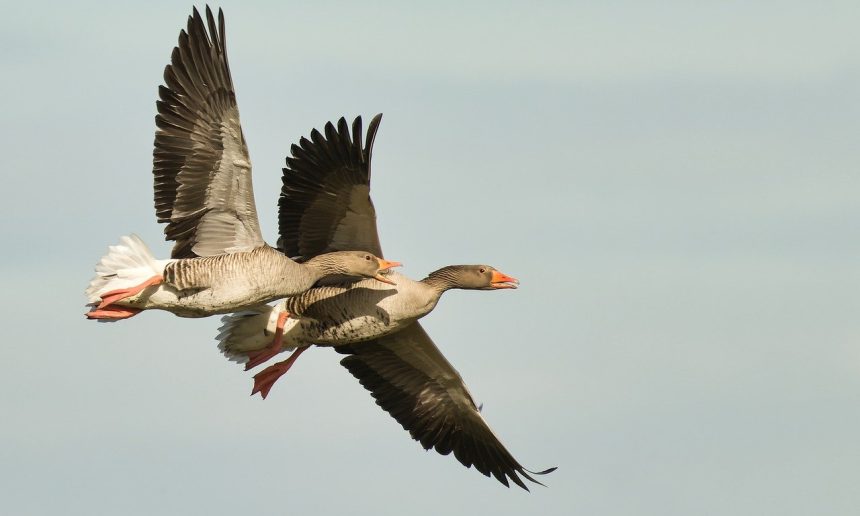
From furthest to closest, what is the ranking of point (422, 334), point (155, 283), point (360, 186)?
point (422, 334)
point (360, 186)
point (155, 283)

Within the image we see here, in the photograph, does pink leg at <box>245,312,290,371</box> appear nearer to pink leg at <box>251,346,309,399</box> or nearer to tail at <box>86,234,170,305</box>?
pink leg at <box>251,346,309,399</box>

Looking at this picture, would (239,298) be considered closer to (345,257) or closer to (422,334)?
(345,257)

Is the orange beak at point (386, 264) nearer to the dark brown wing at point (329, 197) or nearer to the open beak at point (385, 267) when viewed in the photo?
the open beak at point (385, 267)

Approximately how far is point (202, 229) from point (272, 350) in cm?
209

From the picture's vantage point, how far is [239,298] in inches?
772

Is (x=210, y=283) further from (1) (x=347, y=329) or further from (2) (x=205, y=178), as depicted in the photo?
(1) (x=347, y=329)

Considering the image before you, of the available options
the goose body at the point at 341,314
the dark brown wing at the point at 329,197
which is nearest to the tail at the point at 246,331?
the goose body at the point at 341,314

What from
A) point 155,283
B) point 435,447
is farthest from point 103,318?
point 435,447

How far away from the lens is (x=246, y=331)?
71.6 ft

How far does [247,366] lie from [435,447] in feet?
11.7

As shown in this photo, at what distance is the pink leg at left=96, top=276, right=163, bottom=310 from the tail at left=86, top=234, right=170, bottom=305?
78mm

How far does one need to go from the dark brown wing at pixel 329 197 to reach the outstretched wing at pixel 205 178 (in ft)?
3.82

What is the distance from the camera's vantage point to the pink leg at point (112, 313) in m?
19.8

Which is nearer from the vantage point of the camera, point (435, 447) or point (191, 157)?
point (191, 157)
